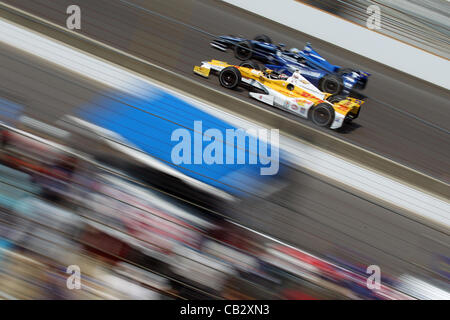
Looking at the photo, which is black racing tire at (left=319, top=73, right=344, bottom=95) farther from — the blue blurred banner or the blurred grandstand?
the blurred grandstand

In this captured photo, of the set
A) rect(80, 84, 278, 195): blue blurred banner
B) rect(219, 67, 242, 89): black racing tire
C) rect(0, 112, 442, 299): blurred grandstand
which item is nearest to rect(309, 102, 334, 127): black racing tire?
rect(219, 67, 242, 89): black racing tire

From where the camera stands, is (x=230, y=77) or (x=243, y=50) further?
(x=243, y=50)

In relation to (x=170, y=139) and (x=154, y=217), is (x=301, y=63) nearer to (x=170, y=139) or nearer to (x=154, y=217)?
(x=170, y=139)

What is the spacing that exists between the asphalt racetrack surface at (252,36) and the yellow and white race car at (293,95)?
111 millimetres

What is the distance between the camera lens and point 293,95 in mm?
4957

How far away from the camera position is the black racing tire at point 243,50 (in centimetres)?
583

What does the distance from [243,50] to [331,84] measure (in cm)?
125

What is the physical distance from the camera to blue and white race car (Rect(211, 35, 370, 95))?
18.4ft

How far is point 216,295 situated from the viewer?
89.1 inches

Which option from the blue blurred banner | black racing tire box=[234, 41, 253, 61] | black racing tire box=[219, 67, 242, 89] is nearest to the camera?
the blue blurred banner

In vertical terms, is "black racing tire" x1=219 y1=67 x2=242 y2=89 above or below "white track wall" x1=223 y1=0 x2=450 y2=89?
below

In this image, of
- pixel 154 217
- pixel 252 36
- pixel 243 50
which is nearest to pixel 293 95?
pixel 243 50

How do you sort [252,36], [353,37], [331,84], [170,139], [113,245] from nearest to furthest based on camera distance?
[113,245], [170,139], [331,84], [252,36], [353,37]

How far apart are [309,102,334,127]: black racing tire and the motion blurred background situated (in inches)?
56.3
